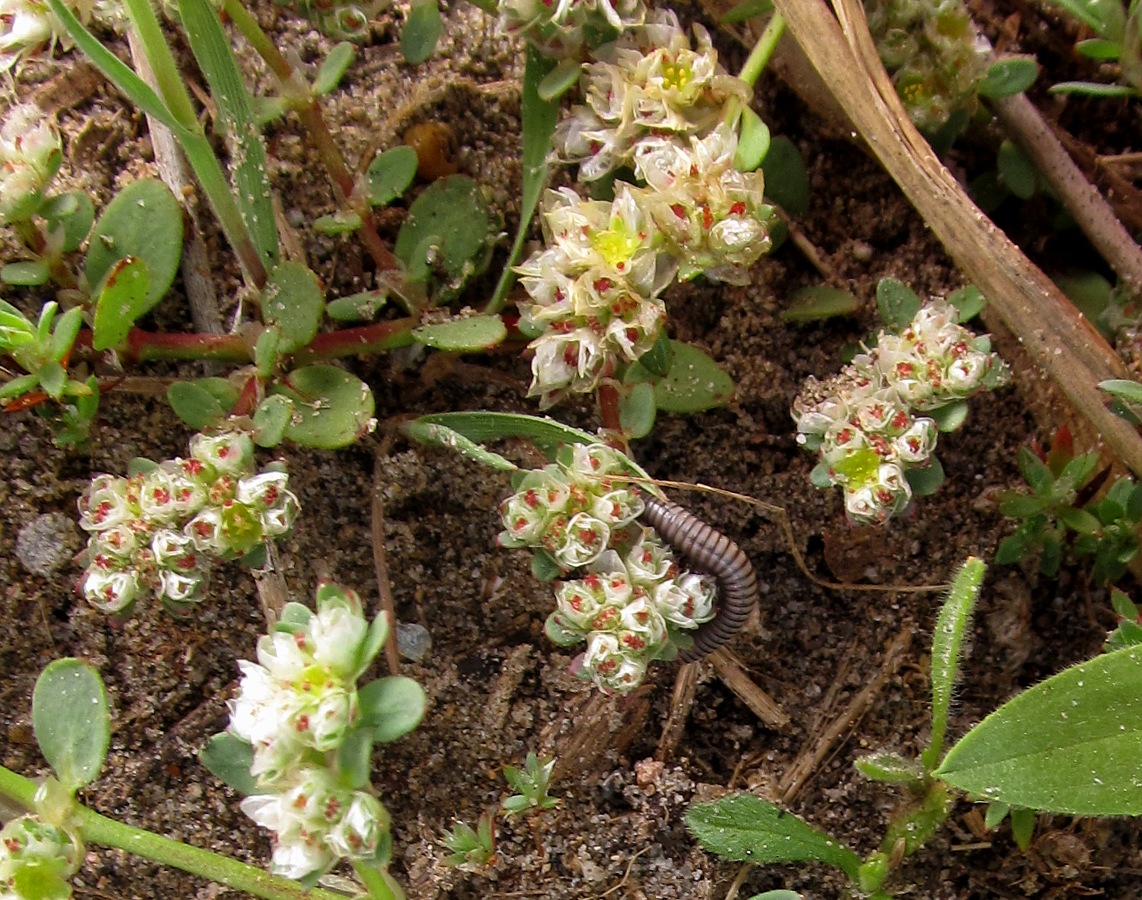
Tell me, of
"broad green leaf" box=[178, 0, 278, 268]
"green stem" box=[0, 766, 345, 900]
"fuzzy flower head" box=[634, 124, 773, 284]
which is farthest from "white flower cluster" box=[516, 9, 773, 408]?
"green stem" box=[0, 766, 345, 900]

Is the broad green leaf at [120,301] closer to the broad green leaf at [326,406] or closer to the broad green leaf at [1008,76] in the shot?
the broad green leaf at [326,406]

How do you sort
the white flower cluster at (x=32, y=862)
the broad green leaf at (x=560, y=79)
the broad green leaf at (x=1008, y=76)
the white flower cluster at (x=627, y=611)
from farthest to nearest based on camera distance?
1. the broad green leaf at (x=1008, y=76)
2. the broad green leaf at (x=560, y=79)
3. the white flower cluster at (x=627, y=611)
4. the white flower cluster at (x=32, y=862)

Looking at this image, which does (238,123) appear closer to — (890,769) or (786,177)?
(786,177)

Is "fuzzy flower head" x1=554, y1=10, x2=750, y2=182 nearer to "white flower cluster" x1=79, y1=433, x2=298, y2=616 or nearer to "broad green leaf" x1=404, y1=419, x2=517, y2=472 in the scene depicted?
"broad green leaf" x1=404, y1=419, x2=517, y2=472

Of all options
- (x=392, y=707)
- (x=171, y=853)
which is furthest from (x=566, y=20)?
(x=171, y=853)

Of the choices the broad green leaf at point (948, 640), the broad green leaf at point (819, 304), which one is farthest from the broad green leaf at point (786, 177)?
the broad green leaf at point (948, 640)

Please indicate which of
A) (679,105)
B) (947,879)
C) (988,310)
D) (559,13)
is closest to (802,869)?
A: (947,879)

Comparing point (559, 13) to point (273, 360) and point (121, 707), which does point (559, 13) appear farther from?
point (121, 707)
